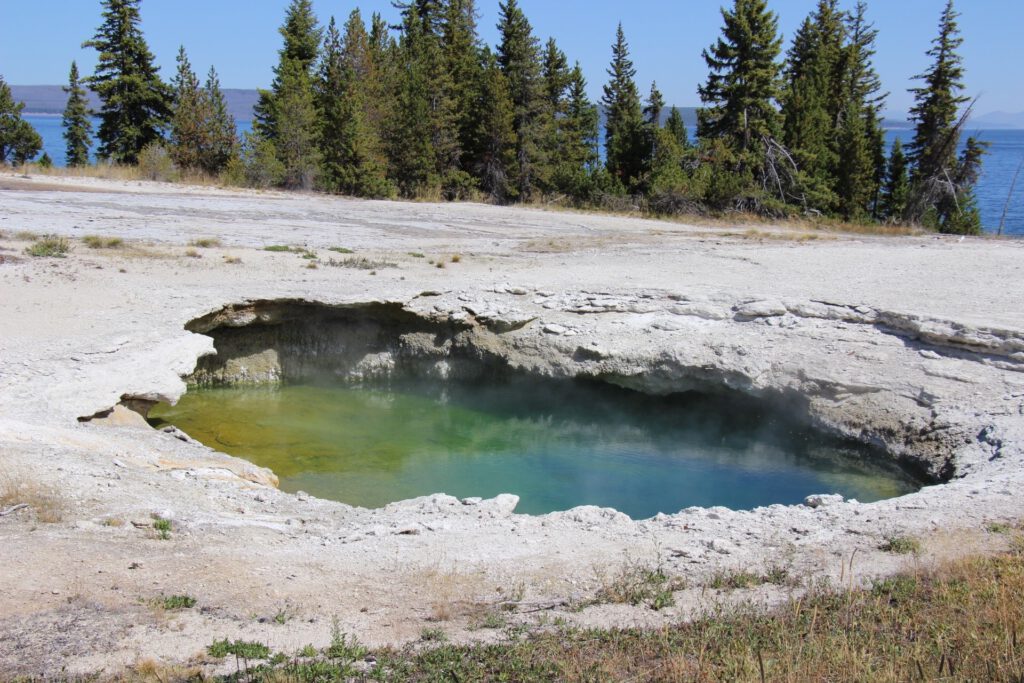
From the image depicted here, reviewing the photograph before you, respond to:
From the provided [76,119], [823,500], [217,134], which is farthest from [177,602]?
[76,119]

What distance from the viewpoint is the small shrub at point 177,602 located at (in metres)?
6.45

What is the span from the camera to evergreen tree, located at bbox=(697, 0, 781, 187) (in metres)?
36.8

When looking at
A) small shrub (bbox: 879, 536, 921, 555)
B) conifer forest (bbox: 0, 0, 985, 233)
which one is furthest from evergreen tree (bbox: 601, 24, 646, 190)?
small shrub (bbox: 879, 536, 921, 555)

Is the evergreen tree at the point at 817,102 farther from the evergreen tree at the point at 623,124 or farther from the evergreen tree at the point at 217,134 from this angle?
the evergreen tree at the point at 217,134

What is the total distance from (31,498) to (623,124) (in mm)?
36633

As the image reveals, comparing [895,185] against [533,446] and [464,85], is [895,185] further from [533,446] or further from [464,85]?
[533,446]

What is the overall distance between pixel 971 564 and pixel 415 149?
3283 centimetres

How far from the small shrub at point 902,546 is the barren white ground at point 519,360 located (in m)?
0.10

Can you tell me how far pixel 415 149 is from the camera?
37312mm

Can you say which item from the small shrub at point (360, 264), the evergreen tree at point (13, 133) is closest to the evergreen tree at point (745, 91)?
the small shrub at point (360, 264)

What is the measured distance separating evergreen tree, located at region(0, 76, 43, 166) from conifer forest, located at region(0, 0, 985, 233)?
618 centimetres

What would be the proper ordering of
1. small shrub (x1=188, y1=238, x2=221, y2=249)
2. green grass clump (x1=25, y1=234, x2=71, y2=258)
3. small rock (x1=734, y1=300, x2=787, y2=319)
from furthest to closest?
small shrub (x1=188, y1=238, x2=221, y2=249), green grass clump (x1=25, y1=234, x2=71, y2=258), small rock (x1=734, y1=300, x2=787, y2=319)

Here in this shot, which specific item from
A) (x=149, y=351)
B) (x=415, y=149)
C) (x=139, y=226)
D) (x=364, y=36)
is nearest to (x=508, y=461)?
(x=149, y=351)

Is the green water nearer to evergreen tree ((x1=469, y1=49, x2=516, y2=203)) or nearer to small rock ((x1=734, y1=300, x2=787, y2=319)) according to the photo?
small rock ((x1=734, y1=300, x2=787, y2=319))
